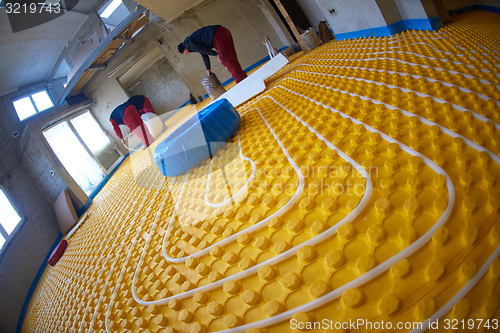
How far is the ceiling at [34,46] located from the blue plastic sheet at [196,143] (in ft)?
15.7

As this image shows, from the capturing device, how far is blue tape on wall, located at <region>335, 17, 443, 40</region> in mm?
3465

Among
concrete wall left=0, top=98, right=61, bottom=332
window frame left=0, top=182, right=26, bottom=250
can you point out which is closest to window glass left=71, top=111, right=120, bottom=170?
concrete wall left=0, top=98, right=61, bottom=332

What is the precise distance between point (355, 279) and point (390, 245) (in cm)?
18

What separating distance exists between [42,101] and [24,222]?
4.38 meters

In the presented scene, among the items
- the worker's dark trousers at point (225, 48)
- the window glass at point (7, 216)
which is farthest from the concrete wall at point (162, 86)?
the window glass at point (7, 216)

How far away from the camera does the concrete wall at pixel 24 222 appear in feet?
11.5

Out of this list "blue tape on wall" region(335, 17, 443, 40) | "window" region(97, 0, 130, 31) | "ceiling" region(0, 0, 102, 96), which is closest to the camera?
"blue tape on wall" region(335, 17, 443, 40)

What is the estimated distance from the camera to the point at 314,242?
104 centimetres

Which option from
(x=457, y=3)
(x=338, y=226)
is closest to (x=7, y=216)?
(x=338, y=226)

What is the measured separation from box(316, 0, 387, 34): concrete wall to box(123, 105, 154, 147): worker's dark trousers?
5.62 metres

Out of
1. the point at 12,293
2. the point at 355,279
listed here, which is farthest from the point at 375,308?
the point at 12,293

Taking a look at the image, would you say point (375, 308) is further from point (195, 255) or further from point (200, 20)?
point (200, 20)

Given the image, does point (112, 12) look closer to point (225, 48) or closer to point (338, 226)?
point (225, 48)

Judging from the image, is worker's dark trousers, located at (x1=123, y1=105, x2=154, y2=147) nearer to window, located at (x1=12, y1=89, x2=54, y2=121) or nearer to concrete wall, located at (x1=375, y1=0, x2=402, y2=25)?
window, located at (x1=12, y1=89, x2=54, y2=121)
